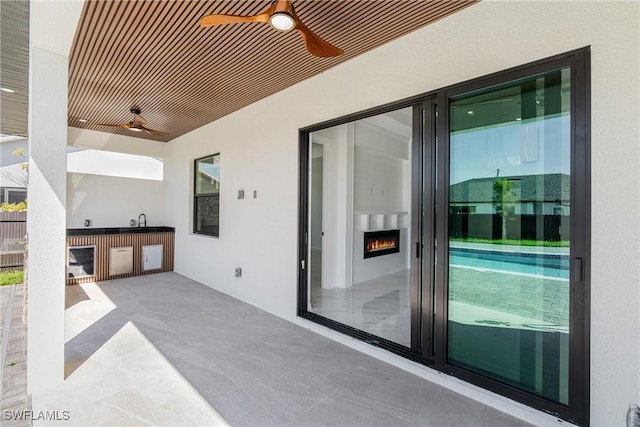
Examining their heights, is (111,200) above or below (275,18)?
below

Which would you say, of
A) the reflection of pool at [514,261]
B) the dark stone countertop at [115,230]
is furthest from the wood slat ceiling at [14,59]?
the reflection of pool at [514,261]

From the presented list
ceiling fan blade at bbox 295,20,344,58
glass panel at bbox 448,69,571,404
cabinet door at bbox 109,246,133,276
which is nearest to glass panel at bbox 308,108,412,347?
glass panel at bbox 448,69,571,404

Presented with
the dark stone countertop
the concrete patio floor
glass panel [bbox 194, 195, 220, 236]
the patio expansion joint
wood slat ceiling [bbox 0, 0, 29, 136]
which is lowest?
the concrete patio floor

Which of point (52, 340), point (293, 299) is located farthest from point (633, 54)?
point (52, 340)

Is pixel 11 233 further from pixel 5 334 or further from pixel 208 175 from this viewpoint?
pixel 5 334

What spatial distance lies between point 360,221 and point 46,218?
166 inches

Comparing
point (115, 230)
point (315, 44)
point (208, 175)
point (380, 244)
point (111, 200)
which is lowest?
point (380, 244)

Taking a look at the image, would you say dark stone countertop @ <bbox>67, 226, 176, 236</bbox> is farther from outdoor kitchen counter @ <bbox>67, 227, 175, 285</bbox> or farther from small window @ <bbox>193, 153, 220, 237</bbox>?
small window @ <bbox>193, 153, 220, 237</bbox>

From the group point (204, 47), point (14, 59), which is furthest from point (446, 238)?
point (14, 59)

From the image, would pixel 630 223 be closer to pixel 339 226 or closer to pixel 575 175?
pixel 575 175

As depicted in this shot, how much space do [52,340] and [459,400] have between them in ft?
9.91

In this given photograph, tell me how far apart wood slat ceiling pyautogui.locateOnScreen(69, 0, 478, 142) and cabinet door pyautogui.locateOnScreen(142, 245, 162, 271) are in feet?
9.33

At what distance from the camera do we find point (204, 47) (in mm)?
2863

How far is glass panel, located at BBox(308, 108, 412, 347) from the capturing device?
15.4ft
